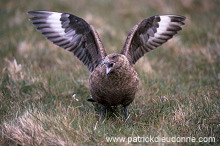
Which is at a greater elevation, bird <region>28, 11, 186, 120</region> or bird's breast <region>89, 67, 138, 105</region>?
bird <region>28, 11, 186, 120</region>

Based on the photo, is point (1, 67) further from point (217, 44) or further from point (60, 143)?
point (217, 44)

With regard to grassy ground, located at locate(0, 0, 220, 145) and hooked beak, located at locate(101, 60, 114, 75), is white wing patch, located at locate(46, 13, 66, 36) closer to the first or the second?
grassy ground, located at locate(0, 0, 220, 145)

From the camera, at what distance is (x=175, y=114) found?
3.75 meters

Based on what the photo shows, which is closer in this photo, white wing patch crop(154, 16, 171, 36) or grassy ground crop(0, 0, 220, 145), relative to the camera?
grassy ground crop(0, 0, 220, 145)

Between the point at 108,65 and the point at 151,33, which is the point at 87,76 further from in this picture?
the point at 108,65

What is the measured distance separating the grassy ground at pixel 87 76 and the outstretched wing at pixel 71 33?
0.62m

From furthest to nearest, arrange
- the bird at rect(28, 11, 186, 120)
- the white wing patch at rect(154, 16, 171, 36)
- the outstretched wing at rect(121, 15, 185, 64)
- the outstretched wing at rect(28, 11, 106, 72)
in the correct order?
the white wing patch at rect(154, 16, 171, 36), the outstretched wing at rect(121, 15, 185, 64), the outstretched wing at rect(28, 11, 106, 72), the bird at rect(28, 11, 186, 120)

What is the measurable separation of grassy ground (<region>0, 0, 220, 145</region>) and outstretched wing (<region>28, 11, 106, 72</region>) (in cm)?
62

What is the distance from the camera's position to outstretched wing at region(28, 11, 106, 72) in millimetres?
4656

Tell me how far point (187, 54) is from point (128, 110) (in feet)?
8.17

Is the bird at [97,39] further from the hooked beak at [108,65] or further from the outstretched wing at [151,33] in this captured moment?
the hooked beak at [108,65]

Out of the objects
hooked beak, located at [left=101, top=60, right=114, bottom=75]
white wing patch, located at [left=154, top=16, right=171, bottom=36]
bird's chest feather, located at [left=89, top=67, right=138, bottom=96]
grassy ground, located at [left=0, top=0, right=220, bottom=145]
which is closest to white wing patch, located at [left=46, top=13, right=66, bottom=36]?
grassy ground, located at [left=0, top=0, right=220, bottom=145]

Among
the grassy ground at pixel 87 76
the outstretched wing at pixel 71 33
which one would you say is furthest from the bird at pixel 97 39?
the grassy ground at pixel 87 76

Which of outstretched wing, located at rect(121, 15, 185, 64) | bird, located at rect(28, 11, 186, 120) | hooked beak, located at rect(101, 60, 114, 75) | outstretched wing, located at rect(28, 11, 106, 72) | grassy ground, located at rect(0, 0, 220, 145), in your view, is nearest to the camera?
grassy ground, located at rect(0, 0, 220, 145)
